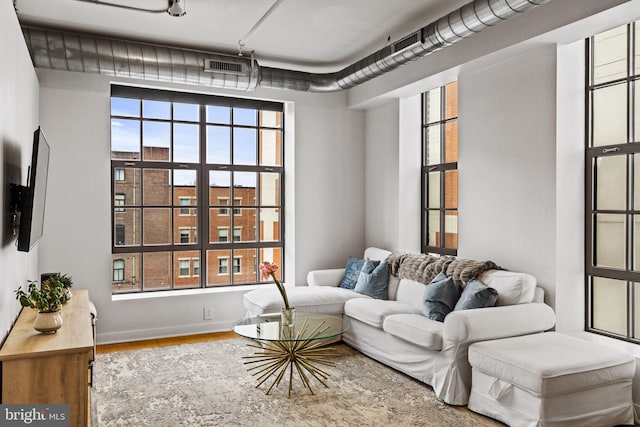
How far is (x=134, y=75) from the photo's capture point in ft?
16.0

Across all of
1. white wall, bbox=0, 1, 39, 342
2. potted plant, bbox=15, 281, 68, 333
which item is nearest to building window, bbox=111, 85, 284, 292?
white wall, bbox=0, 1, 39, 342

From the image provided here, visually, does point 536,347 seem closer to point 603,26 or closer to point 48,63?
point 603,26

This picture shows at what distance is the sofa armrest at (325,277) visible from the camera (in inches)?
228

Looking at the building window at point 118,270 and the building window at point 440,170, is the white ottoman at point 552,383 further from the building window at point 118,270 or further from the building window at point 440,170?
the building window at point 118,270

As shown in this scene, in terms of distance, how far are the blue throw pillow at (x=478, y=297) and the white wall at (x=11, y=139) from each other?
3.15 m

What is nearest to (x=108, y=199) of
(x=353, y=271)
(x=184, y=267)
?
(x=184, y=267)

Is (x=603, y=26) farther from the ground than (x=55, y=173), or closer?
farther from the ground

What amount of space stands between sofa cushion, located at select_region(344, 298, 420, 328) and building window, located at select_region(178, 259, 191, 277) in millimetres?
2053

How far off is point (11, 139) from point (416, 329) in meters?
3.15

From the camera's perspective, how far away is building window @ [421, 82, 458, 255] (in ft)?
17.5

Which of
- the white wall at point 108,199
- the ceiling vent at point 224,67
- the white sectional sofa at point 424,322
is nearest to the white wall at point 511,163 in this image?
the white sectional sofa at point 424,322

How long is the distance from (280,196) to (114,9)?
9.68 ft

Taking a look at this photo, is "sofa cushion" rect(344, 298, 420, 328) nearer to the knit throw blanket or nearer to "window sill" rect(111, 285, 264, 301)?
the knit throw blanket

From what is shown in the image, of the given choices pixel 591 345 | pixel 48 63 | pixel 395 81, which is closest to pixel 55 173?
pixel 48 63
